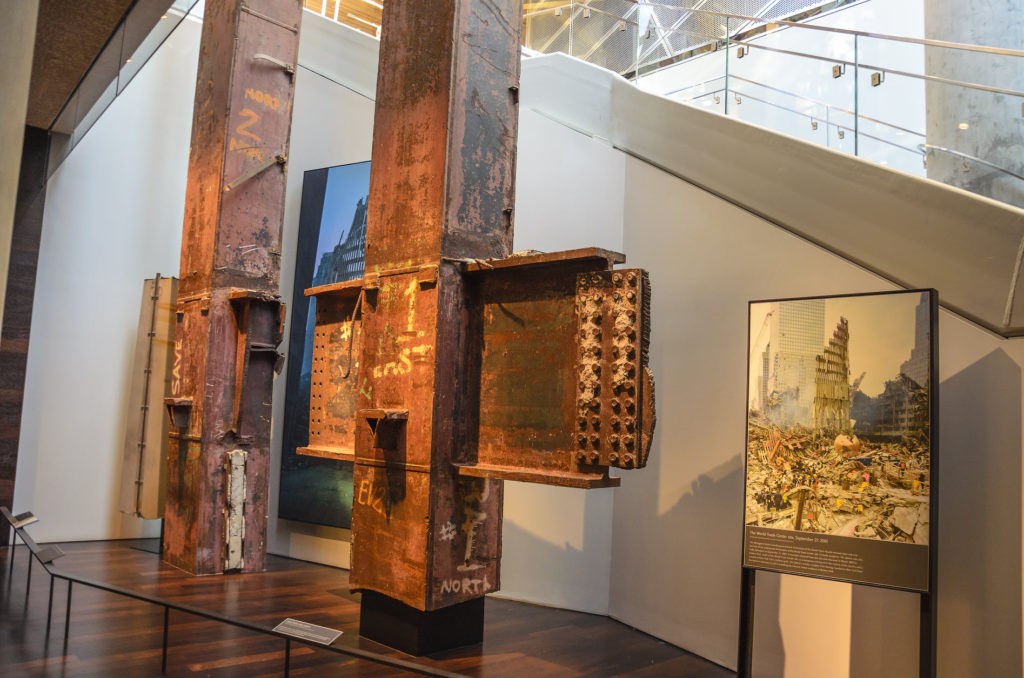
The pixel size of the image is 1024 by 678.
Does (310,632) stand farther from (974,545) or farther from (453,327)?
(974,545)

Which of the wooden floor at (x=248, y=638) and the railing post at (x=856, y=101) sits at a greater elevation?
the railing post at (x=856, y=101)

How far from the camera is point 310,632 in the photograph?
321 centimetres

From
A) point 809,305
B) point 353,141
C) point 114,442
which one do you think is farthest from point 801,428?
point 114,442

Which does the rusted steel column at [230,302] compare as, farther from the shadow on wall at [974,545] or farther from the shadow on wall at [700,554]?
the shadow on wall at [974,545]

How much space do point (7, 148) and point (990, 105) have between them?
4863mm

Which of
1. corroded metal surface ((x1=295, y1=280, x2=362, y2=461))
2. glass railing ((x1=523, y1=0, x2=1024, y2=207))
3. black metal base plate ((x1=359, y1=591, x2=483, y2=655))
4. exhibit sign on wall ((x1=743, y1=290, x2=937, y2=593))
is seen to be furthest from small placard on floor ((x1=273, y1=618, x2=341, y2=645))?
glass railing ((x1=523, y1=0, x2=1024, y2=207))

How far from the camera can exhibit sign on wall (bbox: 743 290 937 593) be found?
358 cm

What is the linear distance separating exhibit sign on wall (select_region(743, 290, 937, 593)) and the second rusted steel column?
5.07 ft

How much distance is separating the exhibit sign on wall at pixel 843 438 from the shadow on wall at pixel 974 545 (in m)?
0.40

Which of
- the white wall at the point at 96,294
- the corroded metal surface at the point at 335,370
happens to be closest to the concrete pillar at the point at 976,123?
the corroded metal surface at the point at 335,370

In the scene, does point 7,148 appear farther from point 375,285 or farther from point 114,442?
point 114,442

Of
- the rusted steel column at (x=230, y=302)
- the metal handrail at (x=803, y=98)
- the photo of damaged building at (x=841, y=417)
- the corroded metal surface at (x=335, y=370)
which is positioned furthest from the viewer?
the rusted steel column at (x=230, y=302)

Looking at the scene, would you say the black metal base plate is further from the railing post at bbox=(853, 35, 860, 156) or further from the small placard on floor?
the railing post at bbox=(853, 35, 860, 156)

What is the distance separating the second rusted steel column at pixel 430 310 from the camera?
4359 millimetres
